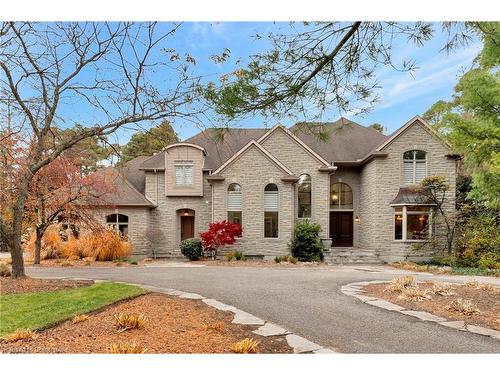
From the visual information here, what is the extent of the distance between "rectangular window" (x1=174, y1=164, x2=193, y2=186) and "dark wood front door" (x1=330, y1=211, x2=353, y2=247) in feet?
16.3

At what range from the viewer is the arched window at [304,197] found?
1119 cm

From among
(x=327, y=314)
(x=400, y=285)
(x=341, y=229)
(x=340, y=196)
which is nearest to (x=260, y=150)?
(x=340, y=196)

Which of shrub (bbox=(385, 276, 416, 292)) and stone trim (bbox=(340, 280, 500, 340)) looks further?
shrub (bbox=(385, 276, 416, 292))

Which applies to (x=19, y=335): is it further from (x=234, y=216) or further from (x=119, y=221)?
(x=119, y=221)

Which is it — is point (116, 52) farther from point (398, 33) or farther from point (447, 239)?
point (447, 239)

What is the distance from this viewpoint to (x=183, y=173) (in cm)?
1052

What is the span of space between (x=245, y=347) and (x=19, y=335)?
2.02 metres

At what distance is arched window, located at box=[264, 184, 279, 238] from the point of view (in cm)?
1097

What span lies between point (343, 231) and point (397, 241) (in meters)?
2.11

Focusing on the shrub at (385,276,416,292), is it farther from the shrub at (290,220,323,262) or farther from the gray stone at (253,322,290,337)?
the shrub at (290,220,323,262)

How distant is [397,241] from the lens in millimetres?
9773

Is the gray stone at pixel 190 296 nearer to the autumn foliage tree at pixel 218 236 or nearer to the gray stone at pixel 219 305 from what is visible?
the gray stone at pixel 219 305

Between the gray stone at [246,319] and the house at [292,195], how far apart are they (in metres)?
6.64

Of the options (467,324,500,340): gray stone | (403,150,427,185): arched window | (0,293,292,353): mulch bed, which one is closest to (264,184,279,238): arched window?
(403,150,427,185): arched window
